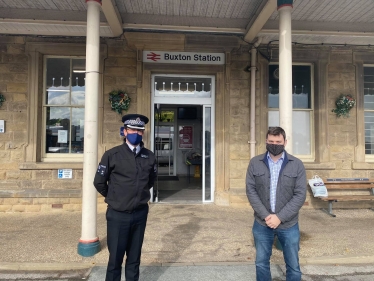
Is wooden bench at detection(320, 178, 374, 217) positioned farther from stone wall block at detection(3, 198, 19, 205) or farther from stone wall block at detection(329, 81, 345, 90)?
stone wall block at detection(3, 198, 19, 205)

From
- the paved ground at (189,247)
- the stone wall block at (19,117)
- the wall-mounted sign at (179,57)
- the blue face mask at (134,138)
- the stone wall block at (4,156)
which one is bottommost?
the paved ground at (189,247)

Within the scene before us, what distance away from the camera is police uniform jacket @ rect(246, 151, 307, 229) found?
292cm

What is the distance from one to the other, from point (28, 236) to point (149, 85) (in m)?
3.99

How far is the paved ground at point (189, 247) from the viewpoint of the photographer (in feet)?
12.8

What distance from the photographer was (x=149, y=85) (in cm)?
718

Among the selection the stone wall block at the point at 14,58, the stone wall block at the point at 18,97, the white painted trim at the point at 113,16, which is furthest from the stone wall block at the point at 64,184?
the white painted trim at the point at 113,16

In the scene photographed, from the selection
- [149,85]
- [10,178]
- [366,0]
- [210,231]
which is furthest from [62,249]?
[366,0]

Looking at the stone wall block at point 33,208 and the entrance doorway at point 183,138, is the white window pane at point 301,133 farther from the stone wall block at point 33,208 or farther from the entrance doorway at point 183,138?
the stone wall block at point 33,208

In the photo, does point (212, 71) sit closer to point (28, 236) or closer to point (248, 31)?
point (248, 31)

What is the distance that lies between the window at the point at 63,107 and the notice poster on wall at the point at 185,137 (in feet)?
17.3

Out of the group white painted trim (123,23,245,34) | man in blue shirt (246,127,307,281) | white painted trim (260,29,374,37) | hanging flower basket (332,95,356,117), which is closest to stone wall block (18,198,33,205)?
white painted trim (123,23,245,34)

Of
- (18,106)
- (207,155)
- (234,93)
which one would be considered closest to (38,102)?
(18,106)

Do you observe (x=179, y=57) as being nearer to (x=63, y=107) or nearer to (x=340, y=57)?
→ (x=63, y=107)

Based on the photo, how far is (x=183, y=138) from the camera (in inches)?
476
